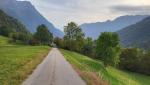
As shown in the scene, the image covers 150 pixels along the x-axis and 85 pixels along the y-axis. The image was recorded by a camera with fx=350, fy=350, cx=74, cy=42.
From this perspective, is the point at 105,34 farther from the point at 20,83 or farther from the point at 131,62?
the point at 20,83

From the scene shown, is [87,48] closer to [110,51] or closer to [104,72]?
[110,51]

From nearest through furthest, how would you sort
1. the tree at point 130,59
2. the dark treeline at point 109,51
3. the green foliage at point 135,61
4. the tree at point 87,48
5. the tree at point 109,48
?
the tree at point 109,48 → the dark treeline at point 109,51 → the green foliage at point 135,61 → the tree at point 130,59 → the tree at point 87,48

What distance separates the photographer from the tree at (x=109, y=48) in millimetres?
111188

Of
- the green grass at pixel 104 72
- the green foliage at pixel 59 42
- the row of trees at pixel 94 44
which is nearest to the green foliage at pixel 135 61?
the row of trees at pixel 94 44

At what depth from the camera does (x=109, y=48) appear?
112 meters

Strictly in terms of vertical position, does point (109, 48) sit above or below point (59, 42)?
below

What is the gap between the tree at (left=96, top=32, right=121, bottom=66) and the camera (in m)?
111

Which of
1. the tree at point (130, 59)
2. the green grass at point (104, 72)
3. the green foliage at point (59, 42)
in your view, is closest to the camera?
the green grass at point (104, 72)

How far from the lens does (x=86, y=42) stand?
170000mm

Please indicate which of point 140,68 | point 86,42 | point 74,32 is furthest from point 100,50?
point 74,32

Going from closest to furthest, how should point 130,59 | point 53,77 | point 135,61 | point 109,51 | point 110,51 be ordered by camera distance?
1. point 53,77
2. point 110,51
3. point 109,51
4. point 135,61
5. point 130,59

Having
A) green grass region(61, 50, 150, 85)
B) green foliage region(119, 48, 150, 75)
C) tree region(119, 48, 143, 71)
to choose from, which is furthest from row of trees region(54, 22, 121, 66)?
green foliage region(119, 48, 150, 75)

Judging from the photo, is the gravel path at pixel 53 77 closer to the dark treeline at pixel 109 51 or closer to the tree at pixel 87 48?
the dark treeline at pixel 109 51

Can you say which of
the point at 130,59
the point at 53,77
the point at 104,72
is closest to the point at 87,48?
the point at 130,59
